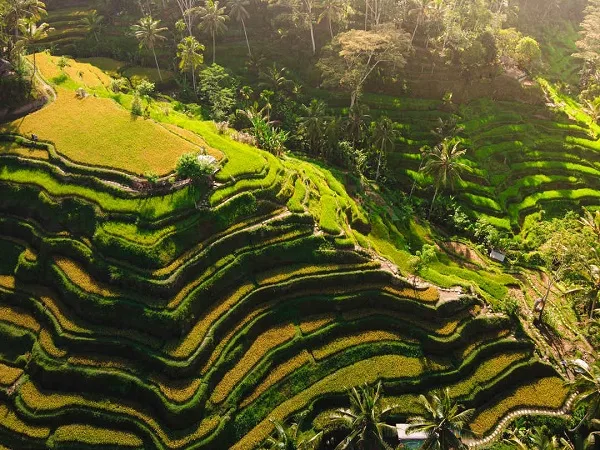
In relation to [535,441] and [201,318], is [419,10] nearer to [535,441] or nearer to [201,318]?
[201,318]

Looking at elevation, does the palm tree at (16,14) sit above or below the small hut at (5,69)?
above

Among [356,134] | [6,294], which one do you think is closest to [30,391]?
[6,294]

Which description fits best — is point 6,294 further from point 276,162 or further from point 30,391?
point 276,162

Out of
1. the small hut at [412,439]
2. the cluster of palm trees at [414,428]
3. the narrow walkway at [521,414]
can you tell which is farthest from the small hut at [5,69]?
the narrow walkway at [521,414]

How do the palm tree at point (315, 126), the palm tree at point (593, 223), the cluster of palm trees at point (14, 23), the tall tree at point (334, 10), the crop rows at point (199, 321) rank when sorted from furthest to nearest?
the tall tree at point (334, 10) → the palm tree at point (315, 126) → the palm tree at point (593, 223) → the cluster of palm trees at point (14, 23) → the crop rows at point (199, 321)

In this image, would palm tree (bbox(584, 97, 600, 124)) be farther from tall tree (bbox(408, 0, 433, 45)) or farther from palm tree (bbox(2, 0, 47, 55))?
palm tree (bbox(2, 0, 47, 55))

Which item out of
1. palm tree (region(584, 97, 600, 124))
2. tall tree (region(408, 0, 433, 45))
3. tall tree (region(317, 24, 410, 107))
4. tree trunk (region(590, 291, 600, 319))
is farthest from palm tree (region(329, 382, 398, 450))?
palm tree (region(584, 97, 600, 124))

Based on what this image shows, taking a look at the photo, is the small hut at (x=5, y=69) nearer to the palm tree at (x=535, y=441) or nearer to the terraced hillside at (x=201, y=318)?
the terraced hillside at (x=201, y=318)
